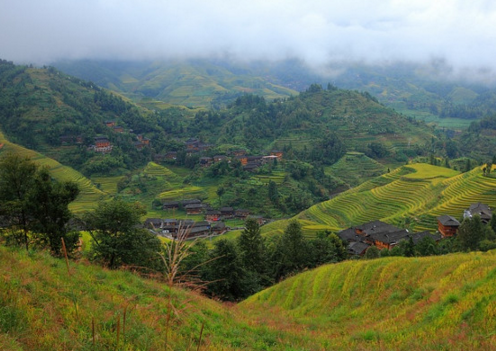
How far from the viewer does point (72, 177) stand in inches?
1983

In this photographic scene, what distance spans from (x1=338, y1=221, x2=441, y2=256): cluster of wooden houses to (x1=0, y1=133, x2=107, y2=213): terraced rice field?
31.9 metres

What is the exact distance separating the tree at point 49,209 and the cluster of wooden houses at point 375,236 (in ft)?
76.3

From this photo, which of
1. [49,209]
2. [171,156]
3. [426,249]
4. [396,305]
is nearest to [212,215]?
[171,156]

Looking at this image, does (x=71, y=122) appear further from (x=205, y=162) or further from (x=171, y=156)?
(x=205, y=162)

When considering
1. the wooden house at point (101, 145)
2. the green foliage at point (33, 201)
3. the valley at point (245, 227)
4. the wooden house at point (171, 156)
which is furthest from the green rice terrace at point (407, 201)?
the wooden house at point (101, 145)

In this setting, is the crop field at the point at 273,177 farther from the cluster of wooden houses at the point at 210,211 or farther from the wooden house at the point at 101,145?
the wooden house at the point at 101,145

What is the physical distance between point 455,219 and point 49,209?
32.6 m

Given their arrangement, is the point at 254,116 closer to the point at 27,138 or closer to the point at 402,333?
the point at 27,138

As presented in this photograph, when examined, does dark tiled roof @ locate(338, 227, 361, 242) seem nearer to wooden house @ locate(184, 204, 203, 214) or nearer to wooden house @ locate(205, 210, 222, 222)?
wooden house @ locate(205, 210, 222, 222)

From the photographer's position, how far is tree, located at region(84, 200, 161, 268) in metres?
12.1

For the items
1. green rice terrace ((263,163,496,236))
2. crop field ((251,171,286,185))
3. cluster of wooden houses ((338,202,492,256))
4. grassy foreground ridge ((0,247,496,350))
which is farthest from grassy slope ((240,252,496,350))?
crop field ((251,171,286,185))

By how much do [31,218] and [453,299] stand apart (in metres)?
13.7

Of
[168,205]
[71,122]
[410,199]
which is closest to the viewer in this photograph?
[410,199]

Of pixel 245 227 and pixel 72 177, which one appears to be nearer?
pixel 245 227
